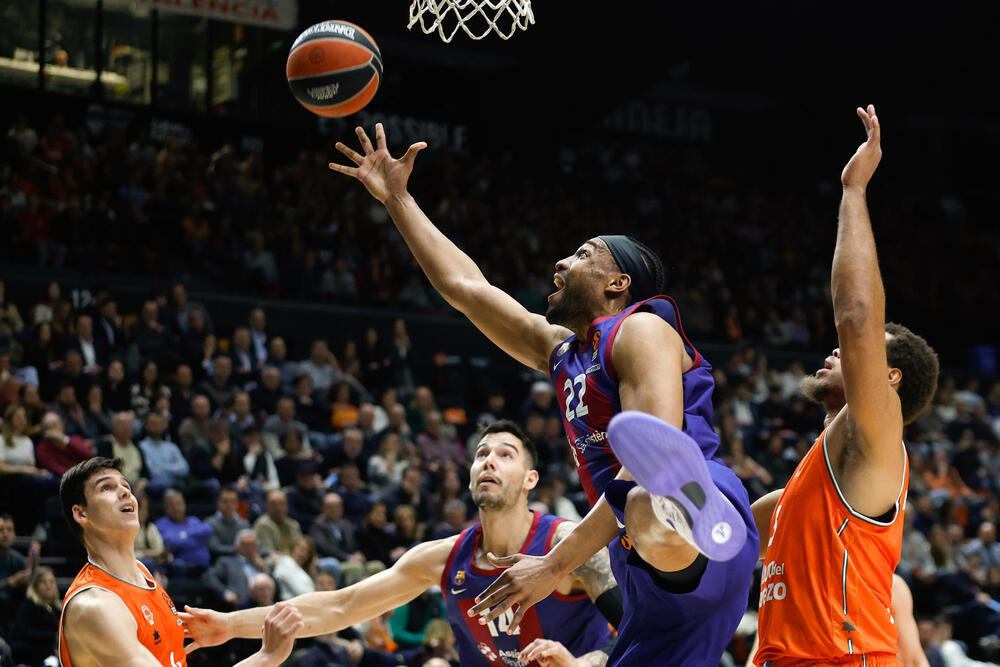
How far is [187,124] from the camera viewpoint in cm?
1831

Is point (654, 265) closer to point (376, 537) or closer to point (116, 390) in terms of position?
point (376, 537)

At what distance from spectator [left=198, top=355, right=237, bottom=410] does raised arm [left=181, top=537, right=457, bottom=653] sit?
6.59 m

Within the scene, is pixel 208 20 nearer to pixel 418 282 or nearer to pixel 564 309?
pixel 418 282

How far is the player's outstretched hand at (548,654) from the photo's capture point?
3.87 metres

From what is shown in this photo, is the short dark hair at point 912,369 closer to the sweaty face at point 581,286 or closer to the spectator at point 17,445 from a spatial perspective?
the sweaty face at point 581,286

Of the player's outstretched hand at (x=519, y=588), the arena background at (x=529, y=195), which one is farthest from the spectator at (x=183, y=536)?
the player's outstretched hand at (x=519, y=588)

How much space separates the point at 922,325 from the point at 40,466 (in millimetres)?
16349

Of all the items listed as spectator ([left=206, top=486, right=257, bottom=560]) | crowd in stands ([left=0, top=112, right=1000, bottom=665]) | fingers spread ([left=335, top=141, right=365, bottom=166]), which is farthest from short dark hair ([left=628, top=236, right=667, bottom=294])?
spectator ([left=206, top=486, right=257, bottom=560])

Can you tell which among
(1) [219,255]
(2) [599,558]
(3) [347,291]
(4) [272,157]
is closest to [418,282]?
(3) [347,291]

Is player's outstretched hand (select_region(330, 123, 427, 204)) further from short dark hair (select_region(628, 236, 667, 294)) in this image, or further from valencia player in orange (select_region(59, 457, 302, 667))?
valencia player in orange (select_region(59, 457, 302, 667))

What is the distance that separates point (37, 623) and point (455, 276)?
5135 mm

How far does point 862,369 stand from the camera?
3.41 meters

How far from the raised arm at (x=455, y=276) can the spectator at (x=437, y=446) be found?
7.79m

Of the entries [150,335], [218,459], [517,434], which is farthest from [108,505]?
[150,335]
